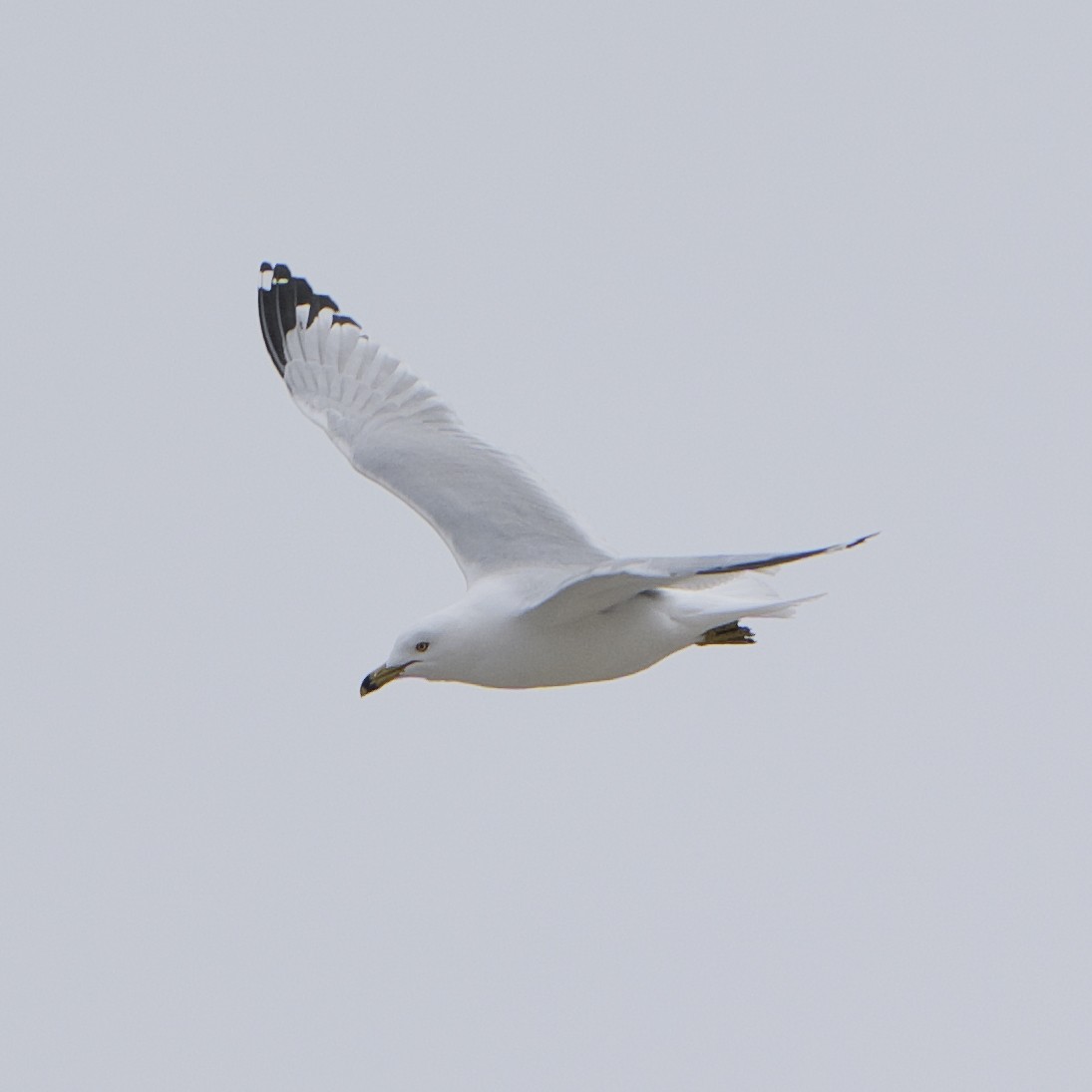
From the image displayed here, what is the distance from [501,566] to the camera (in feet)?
26.9

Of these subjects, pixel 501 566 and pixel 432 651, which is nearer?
pixel 432 651

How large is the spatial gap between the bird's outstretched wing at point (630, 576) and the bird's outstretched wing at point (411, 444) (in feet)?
1.93

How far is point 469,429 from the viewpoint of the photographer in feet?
32.0

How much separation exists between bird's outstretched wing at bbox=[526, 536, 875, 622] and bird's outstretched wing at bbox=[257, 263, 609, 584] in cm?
59

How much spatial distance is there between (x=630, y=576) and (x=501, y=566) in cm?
138

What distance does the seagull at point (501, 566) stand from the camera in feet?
24.6

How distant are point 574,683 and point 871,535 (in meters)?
2.03

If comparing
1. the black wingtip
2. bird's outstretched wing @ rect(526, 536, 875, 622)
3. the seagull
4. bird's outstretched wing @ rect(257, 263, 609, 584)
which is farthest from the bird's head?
the black wingtip

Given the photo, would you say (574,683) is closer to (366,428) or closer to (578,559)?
(578,559)

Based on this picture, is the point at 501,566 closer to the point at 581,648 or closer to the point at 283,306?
the point at 581,648

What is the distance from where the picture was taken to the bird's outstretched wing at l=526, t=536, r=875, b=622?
21.2 ft

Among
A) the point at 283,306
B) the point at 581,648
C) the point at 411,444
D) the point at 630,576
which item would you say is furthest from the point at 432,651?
the point at 283,306

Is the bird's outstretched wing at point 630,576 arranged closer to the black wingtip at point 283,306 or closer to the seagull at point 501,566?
the seagull at point 501,566

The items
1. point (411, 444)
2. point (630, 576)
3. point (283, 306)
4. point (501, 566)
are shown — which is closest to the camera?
point (630, 576)
